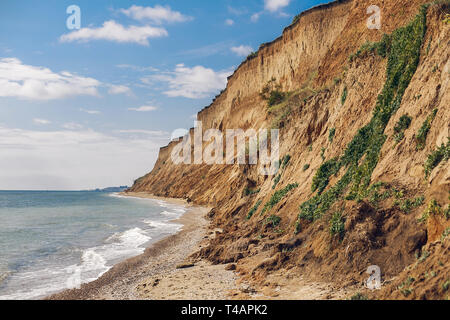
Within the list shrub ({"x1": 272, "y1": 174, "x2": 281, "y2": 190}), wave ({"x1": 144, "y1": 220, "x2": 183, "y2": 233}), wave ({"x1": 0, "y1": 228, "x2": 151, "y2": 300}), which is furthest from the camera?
wave ({"x1": 144, "y1": 220, "x2": 183, "y2": 233})

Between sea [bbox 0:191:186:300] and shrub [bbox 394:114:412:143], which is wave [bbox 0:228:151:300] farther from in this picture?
shrub [bbox 394:114:412:143]

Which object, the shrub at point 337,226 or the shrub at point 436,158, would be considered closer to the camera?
the shrub at point 436,158

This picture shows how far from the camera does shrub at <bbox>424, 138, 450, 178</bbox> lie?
9656 millimetres

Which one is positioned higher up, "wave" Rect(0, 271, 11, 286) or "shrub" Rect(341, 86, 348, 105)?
"shrub" Rect(341, 86, 348, 105)

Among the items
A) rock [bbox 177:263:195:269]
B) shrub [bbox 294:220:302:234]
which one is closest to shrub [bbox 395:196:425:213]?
shrub [bbox 294:220:302:234]

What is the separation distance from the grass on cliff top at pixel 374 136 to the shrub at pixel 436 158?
2599 mm

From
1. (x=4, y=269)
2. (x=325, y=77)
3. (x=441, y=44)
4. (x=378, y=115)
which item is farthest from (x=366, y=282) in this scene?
(x=325, y=77)

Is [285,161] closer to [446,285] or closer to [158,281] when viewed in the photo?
[158,281]

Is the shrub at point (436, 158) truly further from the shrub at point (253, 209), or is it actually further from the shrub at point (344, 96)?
the shrub at point (253, 209)

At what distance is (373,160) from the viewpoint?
1312 centimetres

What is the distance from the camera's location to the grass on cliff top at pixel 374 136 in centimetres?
1348

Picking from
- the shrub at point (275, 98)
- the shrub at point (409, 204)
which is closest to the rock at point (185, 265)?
the shrub at point (409, 204)

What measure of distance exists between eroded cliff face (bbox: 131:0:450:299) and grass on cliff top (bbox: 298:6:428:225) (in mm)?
59
